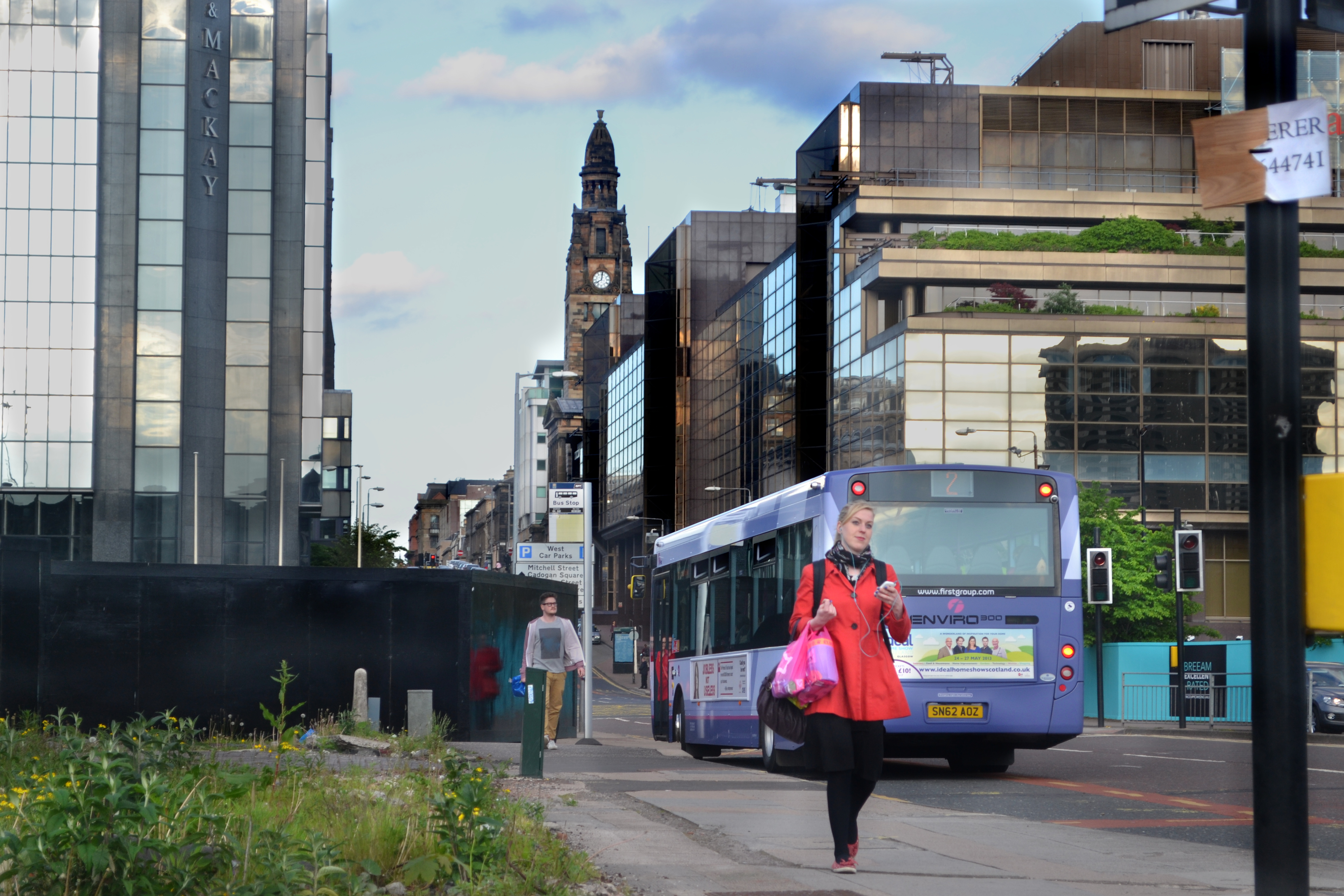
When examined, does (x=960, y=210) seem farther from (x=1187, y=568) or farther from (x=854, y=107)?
(x=1187, y=568)

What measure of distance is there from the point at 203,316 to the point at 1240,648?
39.1 meters

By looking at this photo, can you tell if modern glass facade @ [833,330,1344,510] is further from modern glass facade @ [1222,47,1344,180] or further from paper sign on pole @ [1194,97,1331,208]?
paper sign on pole @ [1194,97,1331,208]

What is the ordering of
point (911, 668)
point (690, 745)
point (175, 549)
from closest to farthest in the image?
point (911, 668) → point (690, 745) → point (175, 549)

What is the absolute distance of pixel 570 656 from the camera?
61.8 feet

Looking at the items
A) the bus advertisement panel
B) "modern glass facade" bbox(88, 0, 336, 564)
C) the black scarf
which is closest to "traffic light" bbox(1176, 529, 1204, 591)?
the bus advertisement panel

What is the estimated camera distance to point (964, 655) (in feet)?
50.2

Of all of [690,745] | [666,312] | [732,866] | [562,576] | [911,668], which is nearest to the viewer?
[732,866]

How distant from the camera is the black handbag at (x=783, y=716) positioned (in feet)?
25.9

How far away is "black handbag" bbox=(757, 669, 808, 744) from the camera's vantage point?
7.89 meters

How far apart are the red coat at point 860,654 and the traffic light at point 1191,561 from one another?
897 inches

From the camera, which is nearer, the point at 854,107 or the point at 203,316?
the point at 203,316

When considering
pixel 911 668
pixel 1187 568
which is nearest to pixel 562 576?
pixel 1187 568

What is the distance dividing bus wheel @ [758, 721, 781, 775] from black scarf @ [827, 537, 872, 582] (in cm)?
873

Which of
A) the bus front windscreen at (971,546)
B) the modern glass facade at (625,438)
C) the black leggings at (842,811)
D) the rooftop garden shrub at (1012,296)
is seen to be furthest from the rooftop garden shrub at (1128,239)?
the black leggings at (842,811)
